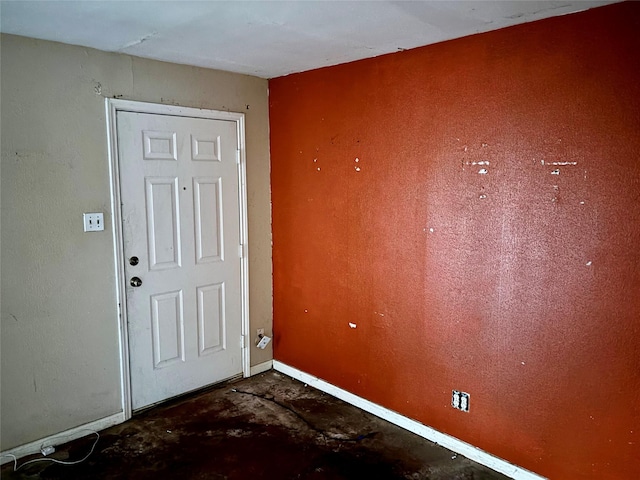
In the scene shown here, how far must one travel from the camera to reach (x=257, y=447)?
2.83 m

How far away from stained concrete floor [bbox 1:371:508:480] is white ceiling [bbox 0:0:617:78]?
7.77 ft

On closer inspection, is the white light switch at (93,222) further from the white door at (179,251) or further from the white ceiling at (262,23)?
the white ceiling at (262,23)

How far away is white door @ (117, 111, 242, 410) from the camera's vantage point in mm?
3061

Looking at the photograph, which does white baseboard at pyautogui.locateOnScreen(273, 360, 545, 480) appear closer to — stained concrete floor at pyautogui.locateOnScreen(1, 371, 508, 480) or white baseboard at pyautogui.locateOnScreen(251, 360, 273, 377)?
stained concrete floor at pyautogui.locateOnScreen(1, 371, 508, 480)

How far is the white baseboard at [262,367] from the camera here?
151 inches

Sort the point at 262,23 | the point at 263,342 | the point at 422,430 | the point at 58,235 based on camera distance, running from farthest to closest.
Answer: the point at 263,342, the point at 422,430, the point at 58,235, the point at 262,23

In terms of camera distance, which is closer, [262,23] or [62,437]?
[262,23]

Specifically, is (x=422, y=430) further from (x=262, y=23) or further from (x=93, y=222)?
(x=262, y=23)

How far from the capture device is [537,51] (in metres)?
2.27

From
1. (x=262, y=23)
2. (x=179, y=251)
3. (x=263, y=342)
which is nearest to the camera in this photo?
(x=262, y=23)

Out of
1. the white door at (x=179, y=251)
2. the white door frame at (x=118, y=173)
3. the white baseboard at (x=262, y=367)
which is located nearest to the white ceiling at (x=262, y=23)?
the white door frame at (x=118, y=173)

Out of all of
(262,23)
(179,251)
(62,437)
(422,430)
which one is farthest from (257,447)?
(262,23)

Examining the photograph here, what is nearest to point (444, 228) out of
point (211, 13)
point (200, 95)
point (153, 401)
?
point (211, 13)

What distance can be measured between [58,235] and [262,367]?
1916mm
